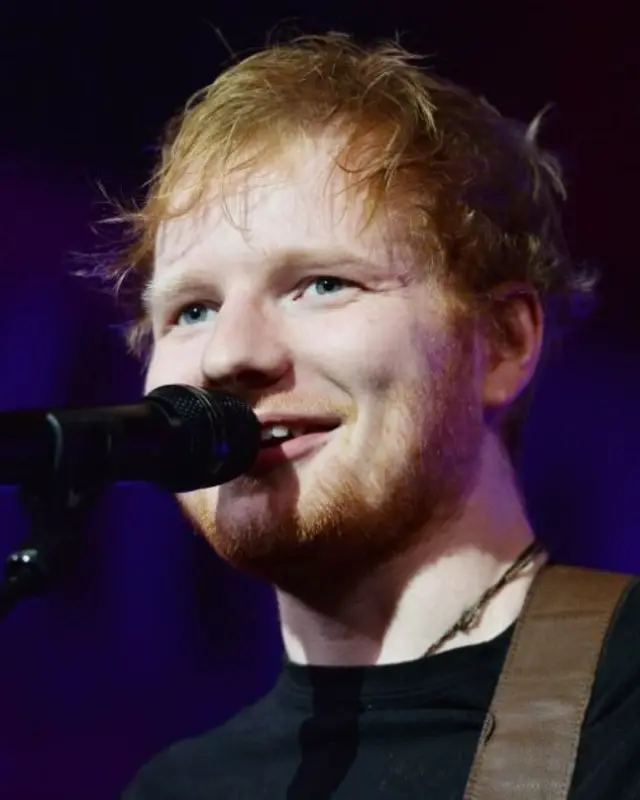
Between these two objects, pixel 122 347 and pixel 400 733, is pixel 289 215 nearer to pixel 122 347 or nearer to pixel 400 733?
pixel 400 733

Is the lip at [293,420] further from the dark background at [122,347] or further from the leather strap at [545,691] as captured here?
the dark background at [122,347]

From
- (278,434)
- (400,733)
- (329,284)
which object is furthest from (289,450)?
(400,733)

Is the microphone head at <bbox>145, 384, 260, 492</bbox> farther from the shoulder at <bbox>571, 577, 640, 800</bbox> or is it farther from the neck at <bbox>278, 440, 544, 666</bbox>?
the shoulder at <bbox>571, 577, 640, 800</bbox>

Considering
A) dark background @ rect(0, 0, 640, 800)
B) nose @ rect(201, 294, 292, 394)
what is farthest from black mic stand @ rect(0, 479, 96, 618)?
dark background @ rect(0, 0, 640, 800)

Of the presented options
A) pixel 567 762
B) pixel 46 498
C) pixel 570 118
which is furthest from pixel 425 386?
pixel 570 118

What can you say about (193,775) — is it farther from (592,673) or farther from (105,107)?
A: (105,107)

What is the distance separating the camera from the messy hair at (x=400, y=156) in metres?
1.27

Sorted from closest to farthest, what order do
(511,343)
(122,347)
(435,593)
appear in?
(435,593) < (511,343) < (122,347)

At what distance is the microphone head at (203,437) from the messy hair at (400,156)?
32cm

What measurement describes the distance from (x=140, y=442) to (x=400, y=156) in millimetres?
515

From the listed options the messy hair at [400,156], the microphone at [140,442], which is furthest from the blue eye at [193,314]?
the microphone at [140,442]

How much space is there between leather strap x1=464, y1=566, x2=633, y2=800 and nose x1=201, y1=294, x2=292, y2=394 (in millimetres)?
338

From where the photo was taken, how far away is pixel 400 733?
1.18 metres

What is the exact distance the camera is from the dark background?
1653mm
